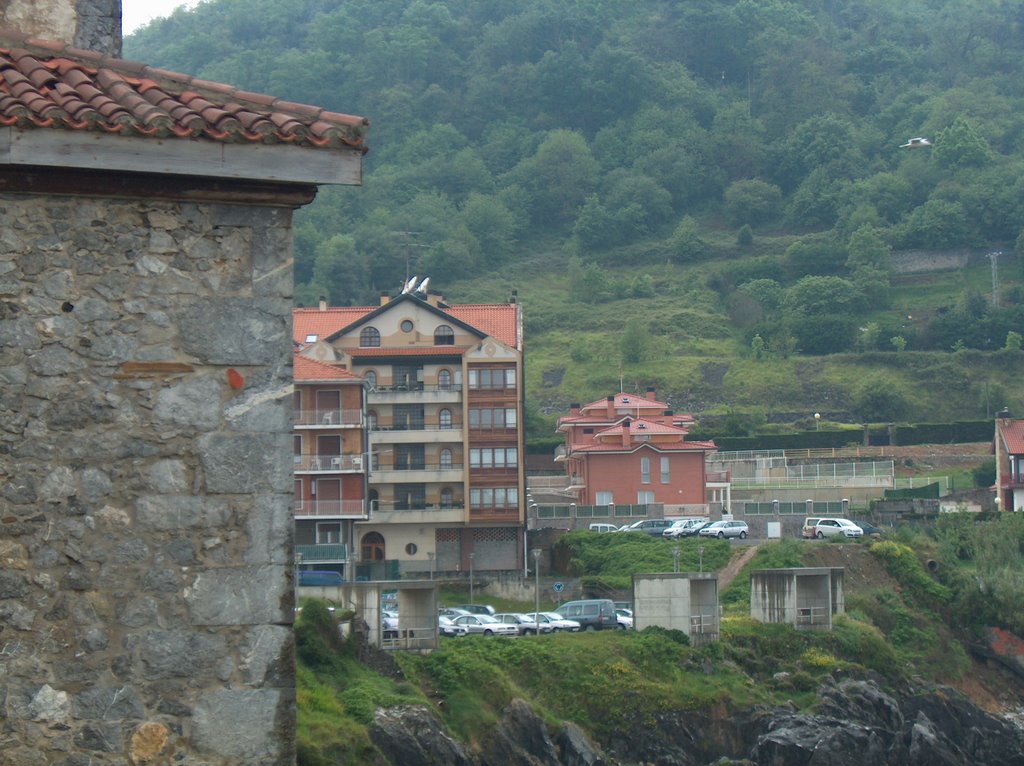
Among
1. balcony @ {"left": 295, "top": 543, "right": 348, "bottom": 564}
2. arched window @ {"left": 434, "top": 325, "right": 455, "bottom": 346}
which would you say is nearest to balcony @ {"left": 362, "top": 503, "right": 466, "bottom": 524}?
balcony @ {"left": 295, "top": 543, "right": 348, "bottom": 564}

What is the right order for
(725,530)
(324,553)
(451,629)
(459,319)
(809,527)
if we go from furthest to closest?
1. (459,319)
2. (809,527)
3. (725,530)
4. (324,553)
5. (451,629)

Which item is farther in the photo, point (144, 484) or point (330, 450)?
point (330, 450)

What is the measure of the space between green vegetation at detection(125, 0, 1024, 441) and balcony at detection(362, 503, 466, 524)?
32.7 metres

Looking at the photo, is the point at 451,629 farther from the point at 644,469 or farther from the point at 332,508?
the point at 644,469

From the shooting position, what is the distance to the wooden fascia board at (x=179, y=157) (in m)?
7.08

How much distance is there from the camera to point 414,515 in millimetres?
70562

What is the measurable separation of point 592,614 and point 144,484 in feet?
151

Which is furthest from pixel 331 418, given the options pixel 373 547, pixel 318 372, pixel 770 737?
pixel 770 737

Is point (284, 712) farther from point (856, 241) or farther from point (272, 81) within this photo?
point (272, 81)

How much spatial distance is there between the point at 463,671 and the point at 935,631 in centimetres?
2339

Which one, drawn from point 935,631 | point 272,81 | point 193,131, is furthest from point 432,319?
point 272,81

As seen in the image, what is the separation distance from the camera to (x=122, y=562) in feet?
23.2

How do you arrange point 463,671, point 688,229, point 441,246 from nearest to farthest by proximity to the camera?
point 463,671 → point 441,246 → point 688,229

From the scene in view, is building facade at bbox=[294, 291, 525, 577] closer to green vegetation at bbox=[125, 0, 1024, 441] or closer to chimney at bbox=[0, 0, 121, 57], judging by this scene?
green vegetation at bbox=[125, 0, 1024, 441]
